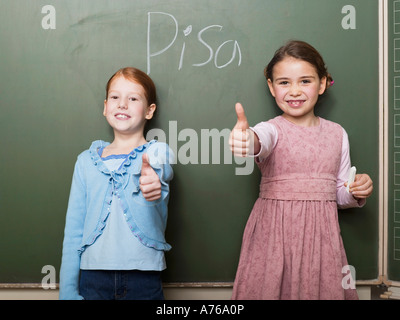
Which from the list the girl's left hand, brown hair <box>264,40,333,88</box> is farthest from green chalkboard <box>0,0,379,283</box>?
the girl's left hand

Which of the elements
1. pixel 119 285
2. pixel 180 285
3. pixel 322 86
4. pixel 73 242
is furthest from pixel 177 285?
pixel 322 86

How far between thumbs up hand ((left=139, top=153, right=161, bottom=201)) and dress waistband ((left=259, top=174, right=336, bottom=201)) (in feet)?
1.39

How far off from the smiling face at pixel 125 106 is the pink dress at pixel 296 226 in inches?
18.2

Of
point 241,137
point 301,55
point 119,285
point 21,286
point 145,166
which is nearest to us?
point 241,137

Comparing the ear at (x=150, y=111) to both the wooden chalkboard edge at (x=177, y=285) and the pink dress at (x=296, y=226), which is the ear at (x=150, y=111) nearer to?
the pink dress at (x=296, y=226)

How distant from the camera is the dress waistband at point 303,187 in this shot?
142 centimetres

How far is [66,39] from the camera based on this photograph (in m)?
1.62

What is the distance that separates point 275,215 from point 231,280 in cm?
37

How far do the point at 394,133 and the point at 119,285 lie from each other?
1.16 m

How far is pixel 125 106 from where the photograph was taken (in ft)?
4.81

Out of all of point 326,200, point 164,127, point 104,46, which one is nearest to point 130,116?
point 164,127

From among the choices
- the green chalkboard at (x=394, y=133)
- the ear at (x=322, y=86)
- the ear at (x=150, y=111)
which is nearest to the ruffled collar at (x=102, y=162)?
the ear at (x=150, y=111)

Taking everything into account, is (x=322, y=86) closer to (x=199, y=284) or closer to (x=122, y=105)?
(x=122, y=105)

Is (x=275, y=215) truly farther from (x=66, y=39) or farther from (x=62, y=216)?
(x=66, y=39)
